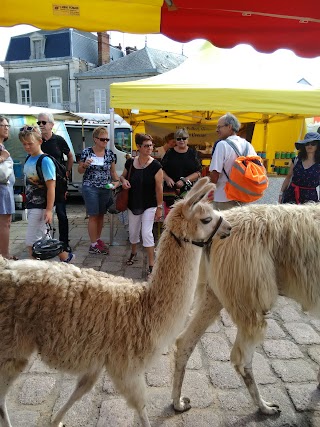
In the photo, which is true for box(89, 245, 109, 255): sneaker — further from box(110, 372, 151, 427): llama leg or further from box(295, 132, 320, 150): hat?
box(110, 372, 151, 427): llama leg

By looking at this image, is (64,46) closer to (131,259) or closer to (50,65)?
(50,65)

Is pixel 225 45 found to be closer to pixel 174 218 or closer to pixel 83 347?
pixel 174 218

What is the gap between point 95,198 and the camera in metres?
5.13

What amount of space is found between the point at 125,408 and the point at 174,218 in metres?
1.33

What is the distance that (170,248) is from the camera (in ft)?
5.96

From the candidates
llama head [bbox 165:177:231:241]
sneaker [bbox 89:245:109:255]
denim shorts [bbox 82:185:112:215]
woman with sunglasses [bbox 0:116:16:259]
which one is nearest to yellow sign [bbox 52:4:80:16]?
llama head [bbox 165:177:231:241]

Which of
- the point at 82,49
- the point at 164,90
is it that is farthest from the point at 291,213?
the point at 82,49

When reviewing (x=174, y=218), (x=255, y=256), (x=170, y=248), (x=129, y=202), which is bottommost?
(x=129, y=202)

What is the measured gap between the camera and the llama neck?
1.80m

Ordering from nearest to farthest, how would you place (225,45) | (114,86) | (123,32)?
1. (123,32)
2. (225,45)
3. (114,86)

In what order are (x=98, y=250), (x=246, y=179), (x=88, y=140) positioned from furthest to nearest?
(x=88, y=140), (x=98, y=250), (x=246, y=179)

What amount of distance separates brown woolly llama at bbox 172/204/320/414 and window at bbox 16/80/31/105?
3534 centimetres

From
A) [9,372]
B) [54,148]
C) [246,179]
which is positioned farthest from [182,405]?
[54,148]

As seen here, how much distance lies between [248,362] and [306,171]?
3.19m
